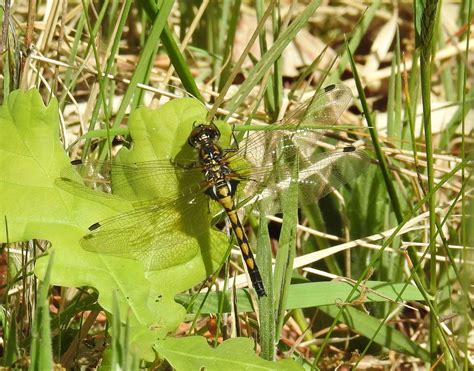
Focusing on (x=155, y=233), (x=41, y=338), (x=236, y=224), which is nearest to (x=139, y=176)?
(x=155, y=233)

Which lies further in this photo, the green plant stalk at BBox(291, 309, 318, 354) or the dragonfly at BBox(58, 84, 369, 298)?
the green plant stalk at BBox(291, 309, 318, 354)

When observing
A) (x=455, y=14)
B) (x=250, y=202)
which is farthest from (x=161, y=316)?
(x=455, y=14)

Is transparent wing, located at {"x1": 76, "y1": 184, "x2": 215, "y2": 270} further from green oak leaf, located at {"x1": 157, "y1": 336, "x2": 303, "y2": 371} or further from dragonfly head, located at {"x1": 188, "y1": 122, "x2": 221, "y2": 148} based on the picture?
green oak leaf, located at {"x1": 157, "y1": 336, "x2": 303, "y2": 371}

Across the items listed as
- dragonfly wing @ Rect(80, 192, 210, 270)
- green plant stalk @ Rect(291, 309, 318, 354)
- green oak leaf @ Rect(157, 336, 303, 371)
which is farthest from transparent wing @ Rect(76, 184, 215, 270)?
green plant stalk @ Rect(291, 309, 318, 354)

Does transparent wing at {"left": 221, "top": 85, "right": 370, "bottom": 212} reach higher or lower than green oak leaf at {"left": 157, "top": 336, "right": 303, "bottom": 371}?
higher

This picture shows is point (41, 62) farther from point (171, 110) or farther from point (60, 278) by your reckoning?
point (60, 278)

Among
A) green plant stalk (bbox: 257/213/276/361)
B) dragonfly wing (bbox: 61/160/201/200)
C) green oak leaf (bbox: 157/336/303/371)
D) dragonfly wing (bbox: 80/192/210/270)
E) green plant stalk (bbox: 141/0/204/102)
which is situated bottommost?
green oak leaf (bbox: 157/336/303/371)

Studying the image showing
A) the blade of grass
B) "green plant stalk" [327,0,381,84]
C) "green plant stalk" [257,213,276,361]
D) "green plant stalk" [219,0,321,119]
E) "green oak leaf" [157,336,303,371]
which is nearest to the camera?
the blade of grass

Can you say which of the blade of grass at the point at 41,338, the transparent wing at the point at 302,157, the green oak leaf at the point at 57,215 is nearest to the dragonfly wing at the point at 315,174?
the transparent wing at the point at 302,157
